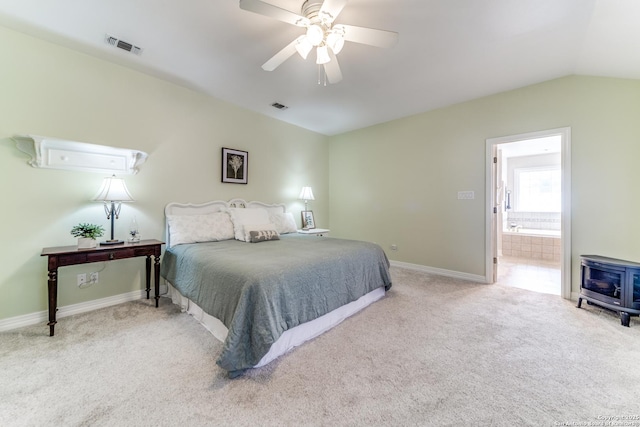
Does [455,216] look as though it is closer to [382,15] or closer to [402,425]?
[382,15]

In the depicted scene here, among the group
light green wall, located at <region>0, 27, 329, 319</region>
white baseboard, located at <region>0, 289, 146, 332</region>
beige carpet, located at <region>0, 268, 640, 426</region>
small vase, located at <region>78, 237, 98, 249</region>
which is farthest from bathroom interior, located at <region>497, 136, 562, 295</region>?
small vase, located at <region>78, 237, 98, 249</region>

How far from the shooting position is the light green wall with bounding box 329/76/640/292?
2.72 m

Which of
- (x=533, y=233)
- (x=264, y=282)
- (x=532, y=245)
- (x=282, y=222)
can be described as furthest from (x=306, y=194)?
(x=533, y=233)

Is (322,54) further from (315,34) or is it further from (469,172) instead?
(469,172)

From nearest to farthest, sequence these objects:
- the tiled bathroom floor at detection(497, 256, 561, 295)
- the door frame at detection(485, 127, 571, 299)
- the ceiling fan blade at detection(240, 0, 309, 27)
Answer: the ceiling fan blade at detection(240, 0, 309, 27), the door frame at detection(485, 127, 571, 299), the tiled bathroom floor at detection(497, 256, 561, 295)

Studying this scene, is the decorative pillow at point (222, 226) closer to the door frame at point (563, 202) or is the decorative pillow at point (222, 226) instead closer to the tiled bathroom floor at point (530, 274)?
the door frame at point (563, 202)

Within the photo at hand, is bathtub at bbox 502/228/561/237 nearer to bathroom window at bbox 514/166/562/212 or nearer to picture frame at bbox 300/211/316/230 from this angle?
bathroom window at bbox 514/166/562/212

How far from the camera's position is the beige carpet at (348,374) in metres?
1.34

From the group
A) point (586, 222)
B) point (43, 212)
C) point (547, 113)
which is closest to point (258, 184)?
point (43, 212)

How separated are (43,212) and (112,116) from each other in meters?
1.19

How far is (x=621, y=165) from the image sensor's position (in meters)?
2.71

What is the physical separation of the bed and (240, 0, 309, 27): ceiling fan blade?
1.79 meters

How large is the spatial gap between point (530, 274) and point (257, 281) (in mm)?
4575

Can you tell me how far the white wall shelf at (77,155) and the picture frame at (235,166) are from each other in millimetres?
1045
